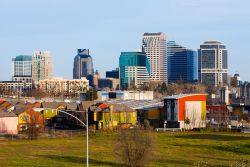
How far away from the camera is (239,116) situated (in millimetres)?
93812

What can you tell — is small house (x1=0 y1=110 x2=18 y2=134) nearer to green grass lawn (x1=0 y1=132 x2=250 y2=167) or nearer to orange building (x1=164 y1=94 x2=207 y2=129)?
green grass lawn (x1=0 y1=132 x2=250 y2=167)

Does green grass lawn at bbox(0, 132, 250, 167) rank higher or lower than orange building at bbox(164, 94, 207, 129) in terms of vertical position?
lower

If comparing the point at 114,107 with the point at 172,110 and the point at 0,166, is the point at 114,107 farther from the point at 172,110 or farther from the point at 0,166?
the point at 0,166

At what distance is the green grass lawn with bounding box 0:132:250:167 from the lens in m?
40.2

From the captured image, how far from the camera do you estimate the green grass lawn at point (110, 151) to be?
40238 mm

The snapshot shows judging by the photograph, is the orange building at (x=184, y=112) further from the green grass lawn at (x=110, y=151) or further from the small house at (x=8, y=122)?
the small house at (x=8, y=122)

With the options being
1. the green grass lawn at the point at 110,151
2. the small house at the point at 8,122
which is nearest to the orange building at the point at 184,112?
the green grass lawn at the point at 110,151

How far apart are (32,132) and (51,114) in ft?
96.0

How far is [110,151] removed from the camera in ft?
158

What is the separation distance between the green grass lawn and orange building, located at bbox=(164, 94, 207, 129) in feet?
55.6

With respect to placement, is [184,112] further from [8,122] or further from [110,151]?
[110,151]

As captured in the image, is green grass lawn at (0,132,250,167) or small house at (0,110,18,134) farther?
small house at (0,110,18,134)

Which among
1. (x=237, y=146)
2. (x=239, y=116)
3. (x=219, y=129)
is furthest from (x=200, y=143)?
(x=239, y=116)

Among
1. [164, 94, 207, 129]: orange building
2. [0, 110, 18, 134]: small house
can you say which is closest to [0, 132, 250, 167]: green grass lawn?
[0, 110, 18, 134]: small house
